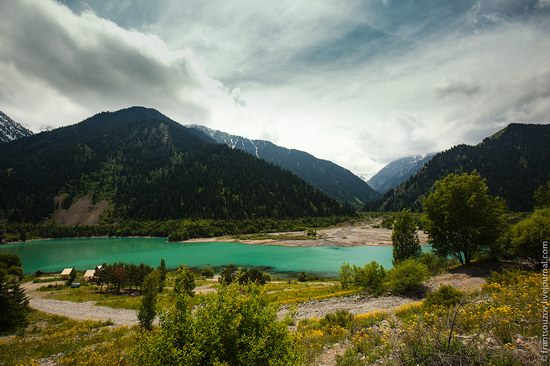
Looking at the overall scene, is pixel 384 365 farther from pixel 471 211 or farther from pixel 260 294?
pixel 471 211

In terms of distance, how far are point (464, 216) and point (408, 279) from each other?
37.8ft

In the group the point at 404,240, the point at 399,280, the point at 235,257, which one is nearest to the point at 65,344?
the point at 399,280

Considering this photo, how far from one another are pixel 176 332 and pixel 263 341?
2160 millimetres

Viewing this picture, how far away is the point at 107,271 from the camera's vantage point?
2255 inches

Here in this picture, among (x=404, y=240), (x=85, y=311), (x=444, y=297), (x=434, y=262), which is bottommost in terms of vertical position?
(x=85, y=311)

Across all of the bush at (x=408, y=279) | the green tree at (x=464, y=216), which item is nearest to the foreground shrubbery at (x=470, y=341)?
the bush at (x=408, y=279)

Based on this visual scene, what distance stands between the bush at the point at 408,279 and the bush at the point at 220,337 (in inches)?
951

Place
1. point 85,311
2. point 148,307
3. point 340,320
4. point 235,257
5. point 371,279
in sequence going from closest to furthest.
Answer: point 340,320 → point 148,307 → point 371,279 → point 85,311 → point 235,257

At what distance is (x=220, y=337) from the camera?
6359 mm

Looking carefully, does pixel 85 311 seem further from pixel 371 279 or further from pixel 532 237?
pixel 532 237

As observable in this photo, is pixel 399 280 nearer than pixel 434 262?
Yes

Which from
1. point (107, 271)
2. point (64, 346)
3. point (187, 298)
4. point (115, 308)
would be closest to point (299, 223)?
point (107, 271)

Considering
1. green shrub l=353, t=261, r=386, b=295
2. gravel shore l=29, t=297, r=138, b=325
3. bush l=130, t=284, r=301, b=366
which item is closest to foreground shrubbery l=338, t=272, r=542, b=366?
bush l=130, t=284, r=301, b=366

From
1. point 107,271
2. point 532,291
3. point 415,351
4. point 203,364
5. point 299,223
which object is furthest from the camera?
point 299,223
